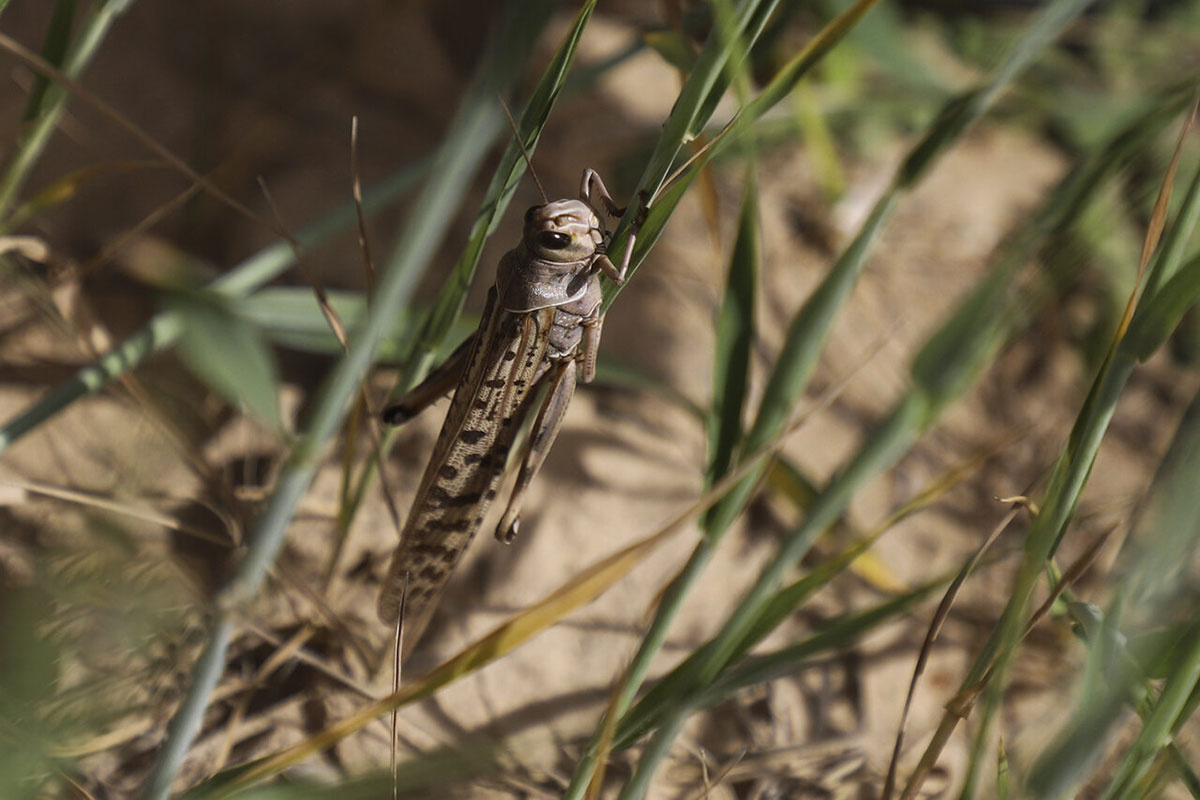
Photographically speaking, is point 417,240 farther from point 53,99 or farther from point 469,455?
point 53,99

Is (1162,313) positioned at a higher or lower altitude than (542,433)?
higher

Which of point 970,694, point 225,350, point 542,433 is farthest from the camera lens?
point 542,433

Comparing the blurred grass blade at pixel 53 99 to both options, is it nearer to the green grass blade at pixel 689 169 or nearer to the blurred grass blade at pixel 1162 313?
the green grass blade at pixel 689 169

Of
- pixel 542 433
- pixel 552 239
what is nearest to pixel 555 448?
pixel 542 433

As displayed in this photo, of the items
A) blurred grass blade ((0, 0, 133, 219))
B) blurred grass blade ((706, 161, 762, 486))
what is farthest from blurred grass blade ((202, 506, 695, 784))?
blurred grass blade ((0, 0, 133, 219))

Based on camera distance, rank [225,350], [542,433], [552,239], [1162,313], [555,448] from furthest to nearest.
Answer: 1. [555,448]
2. [542,433]
3. [552,239]
4. [1162,313]
5. [225,350]

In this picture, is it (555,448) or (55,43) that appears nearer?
(55,43)

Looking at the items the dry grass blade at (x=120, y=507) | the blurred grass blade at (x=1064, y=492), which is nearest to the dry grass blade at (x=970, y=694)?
the blurred grass blade at (x=1064, y=492)
